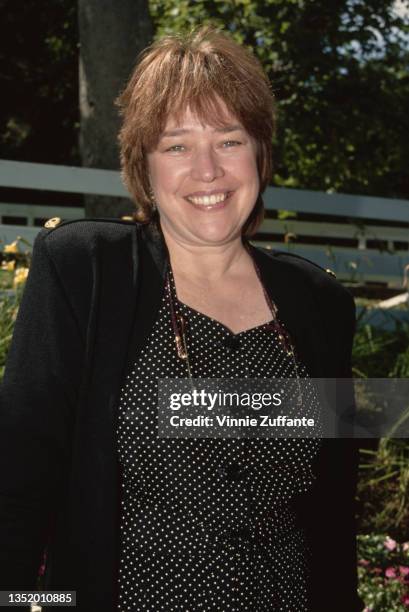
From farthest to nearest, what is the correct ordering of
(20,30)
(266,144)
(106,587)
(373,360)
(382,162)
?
(20,30) → (382,162) → (373,360) → (266,144) → (106,587)

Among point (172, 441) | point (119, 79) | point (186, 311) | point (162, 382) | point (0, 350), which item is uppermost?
point (119, 79)

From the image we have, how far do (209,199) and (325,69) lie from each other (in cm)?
1021

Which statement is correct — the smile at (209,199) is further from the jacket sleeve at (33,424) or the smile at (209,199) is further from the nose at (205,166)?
the jacket sleeve at (33,424)

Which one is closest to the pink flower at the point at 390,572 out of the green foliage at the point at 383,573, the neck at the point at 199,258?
the green foliage at the point at 383,573

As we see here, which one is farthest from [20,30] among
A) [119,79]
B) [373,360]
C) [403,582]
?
[403,582]

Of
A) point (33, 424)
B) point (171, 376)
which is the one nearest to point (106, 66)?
point (171, 376)

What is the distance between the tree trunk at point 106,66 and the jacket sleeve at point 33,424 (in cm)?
489

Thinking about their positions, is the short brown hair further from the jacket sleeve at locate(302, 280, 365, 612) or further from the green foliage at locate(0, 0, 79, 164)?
the green foliage at locate(0, 0, 79, 164)

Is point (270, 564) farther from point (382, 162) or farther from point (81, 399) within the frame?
point (382, 162)

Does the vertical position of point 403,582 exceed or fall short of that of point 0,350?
it falls short

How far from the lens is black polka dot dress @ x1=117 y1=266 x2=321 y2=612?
2023 mm

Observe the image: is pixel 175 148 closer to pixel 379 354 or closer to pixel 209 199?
pixel 209 199

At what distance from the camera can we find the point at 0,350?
3.90 meters

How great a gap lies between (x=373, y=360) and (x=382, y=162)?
367 inches
